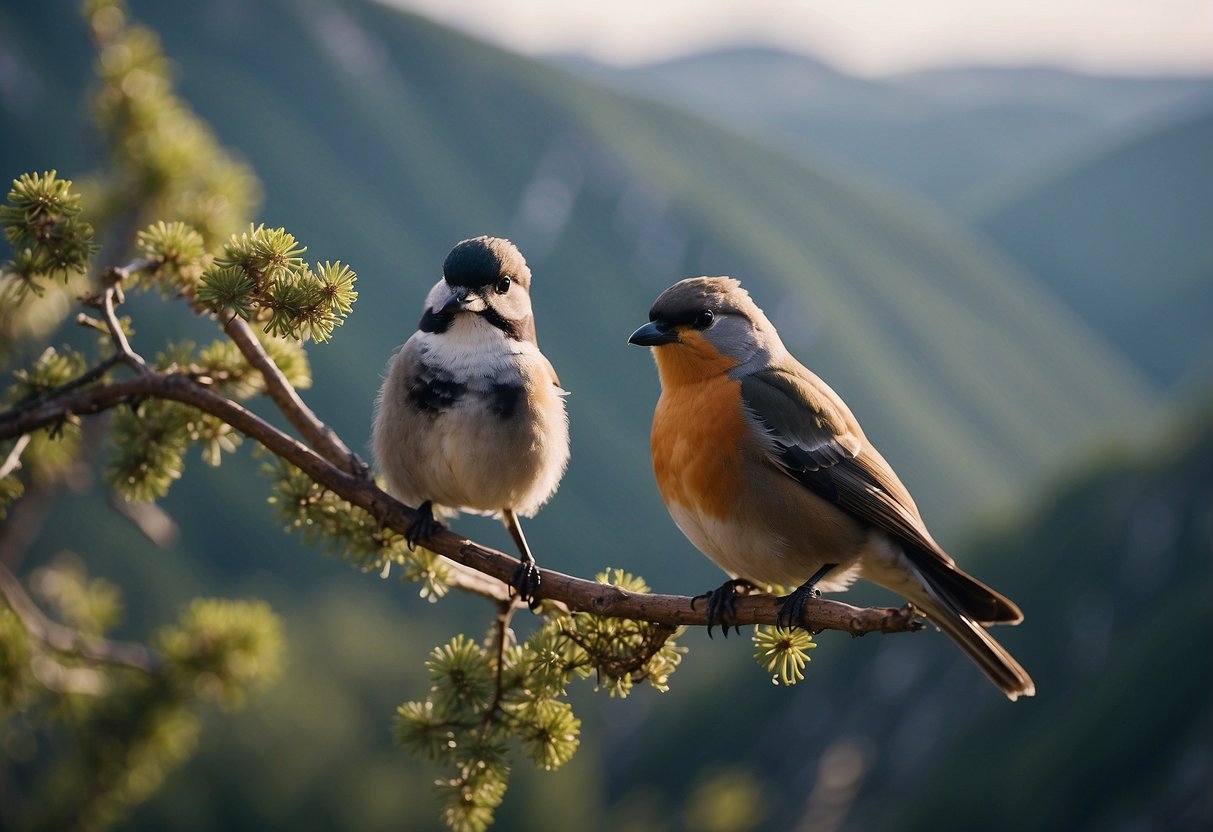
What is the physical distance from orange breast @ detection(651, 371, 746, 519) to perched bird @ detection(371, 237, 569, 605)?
743mm

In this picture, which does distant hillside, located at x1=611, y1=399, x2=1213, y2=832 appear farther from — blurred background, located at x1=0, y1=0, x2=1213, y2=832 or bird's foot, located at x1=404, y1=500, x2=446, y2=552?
bird's foot, located at x1=404, y1=500, x2=446, y2=552

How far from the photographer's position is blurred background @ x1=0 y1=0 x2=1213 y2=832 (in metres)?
61.2

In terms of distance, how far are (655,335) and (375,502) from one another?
238cm

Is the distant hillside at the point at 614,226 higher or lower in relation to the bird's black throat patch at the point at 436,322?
higher

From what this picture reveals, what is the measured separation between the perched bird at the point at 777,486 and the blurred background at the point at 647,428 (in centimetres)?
249

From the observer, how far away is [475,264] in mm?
6684

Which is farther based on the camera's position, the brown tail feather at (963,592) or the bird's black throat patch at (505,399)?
the bird's black throat patch at (505,399)

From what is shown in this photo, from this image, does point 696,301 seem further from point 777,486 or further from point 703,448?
point 777,486

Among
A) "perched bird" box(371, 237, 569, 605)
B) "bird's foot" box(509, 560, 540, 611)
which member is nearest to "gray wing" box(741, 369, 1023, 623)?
"perched bird" box(371, 237, 569, 605)

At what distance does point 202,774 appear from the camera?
81.2 m

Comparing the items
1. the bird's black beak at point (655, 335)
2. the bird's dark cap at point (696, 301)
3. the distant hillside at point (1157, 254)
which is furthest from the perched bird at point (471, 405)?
the distant hillside at point (1157, 254)

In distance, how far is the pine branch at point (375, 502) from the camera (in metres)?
4.97

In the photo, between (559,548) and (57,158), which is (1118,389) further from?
(57,158)

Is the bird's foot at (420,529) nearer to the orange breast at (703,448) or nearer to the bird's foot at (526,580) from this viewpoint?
the bird's foot at (526,580)
